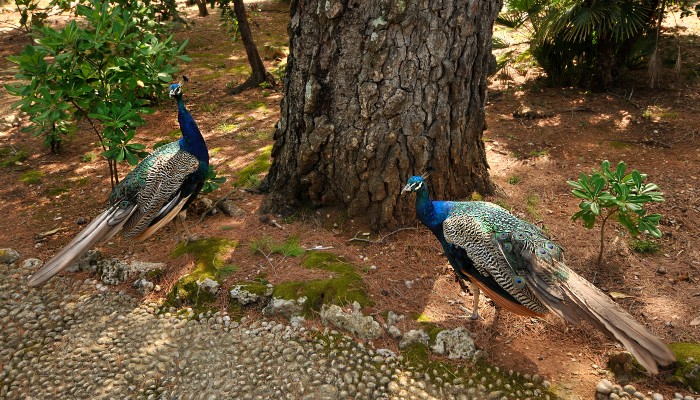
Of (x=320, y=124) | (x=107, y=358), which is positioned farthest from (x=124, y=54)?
(x=107, y=358)

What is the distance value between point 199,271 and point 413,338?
1831 mm

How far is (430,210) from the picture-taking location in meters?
3.64

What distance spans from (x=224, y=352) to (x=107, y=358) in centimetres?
82

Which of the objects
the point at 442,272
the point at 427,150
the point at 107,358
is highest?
the point at 427,150

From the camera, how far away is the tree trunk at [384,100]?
13.2ft

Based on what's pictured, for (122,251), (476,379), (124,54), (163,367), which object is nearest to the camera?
(476,379)

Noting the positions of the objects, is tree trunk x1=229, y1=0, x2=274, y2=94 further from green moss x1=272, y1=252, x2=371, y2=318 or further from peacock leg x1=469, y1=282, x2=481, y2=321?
peacock leg x1=469, y1=282, x2=481, y2=321

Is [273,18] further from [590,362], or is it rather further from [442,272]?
[590,362]

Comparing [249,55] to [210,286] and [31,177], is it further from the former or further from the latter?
[210,286]

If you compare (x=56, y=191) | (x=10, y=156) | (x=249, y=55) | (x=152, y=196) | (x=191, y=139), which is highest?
(x=249, y=55)

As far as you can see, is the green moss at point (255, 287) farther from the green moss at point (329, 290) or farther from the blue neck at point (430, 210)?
the blue neck at point (430, 210)

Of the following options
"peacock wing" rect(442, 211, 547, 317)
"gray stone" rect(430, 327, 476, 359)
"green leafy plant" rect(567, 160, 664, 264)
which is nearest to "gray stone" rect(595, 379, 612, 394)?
"peacock wing" rect(442, 211, 547, 317)

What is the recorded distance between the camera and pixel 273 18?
13.4 m

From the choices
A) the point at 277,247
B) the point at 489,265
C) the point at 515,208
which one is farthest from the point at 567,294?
the point at 277,247
